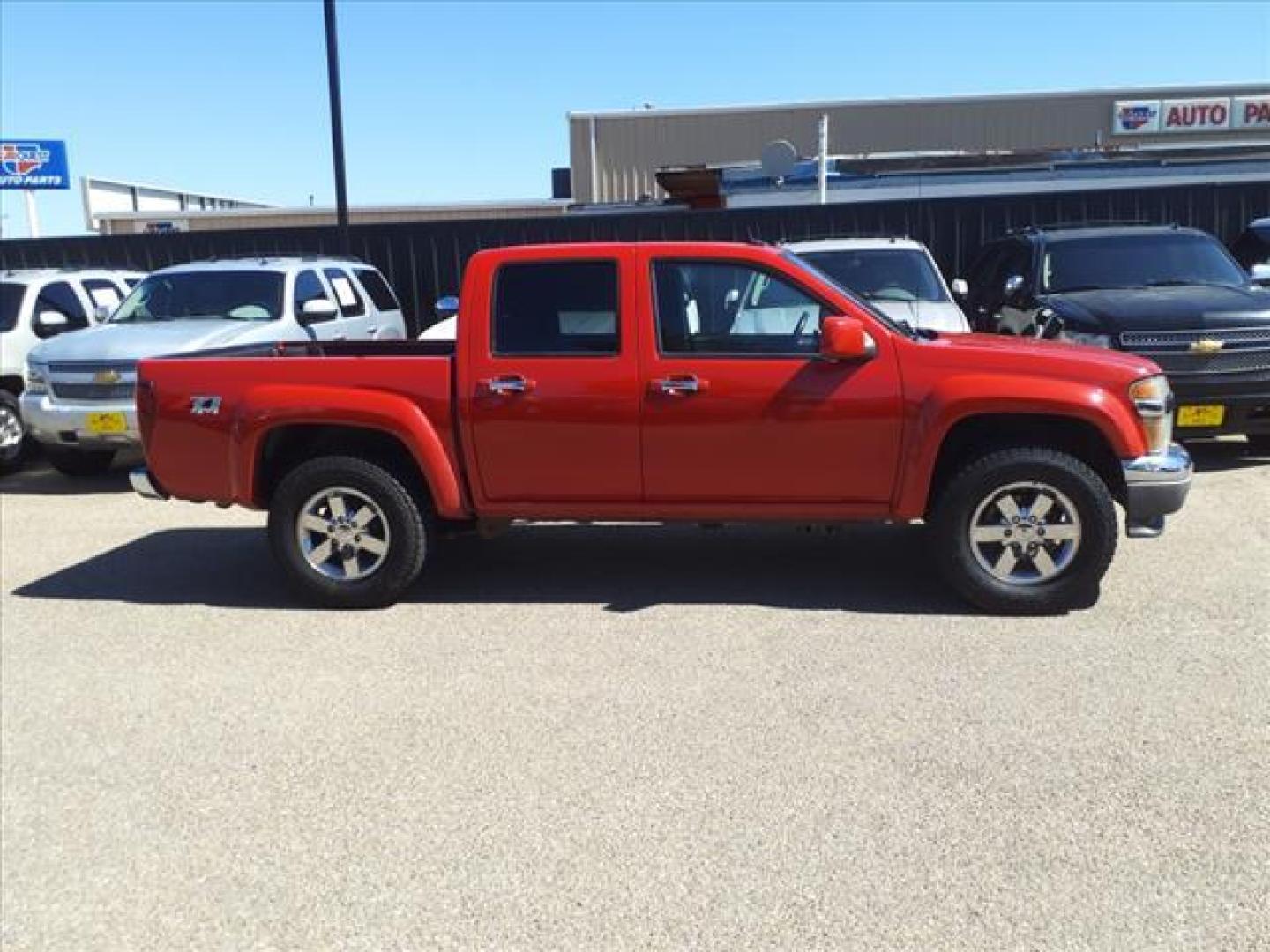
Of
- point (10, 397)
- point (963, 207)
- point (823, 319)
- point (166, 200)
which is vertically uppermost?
point (166, 200)

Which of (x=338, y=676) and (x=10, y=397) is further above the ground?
(x=10, y=397)

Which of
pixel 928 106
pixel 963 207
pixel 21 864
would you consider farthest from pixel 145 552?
pixel 928 106

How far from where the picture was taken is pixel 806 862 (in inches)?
126

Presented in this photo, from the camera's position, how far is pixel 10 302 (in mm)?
10695

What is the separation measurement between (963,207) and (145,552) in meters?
10.6

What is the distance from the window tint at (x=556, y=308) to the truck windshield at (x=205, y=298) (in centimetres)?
488

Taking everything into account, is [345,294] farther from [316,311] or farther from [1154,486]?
[1154,486]

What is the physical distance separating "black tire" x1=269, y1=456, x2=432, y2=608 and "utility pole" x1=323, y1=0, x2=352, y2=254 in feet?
29.9

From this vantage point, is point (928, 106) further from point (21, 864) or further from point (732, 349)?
point (21, 864)

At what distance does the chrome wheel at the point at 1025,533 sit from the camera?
5219mm

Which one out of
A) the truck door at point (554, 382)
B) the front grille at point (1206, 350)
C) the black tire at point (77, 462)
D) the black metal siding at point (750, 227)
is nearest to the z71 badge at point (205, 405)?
the truck door at point (554, 382)

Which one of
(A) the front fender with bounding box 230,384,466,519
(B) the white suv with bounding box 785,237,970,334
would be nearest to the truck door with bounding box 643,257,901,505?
(A) the front fender with bounding box 230,384,466,519

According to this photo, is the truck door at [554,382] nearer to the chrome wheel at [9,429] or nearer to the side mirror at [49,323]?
the chrome wheel at [9,429]

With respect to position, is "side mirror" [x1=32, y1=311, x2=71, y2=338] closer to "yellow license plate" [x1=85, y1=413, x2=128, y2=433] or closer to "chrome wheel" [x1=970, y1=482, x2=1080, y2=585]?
"yellow license plate" [x1=85, y1=413, x2=128, y2=433]
